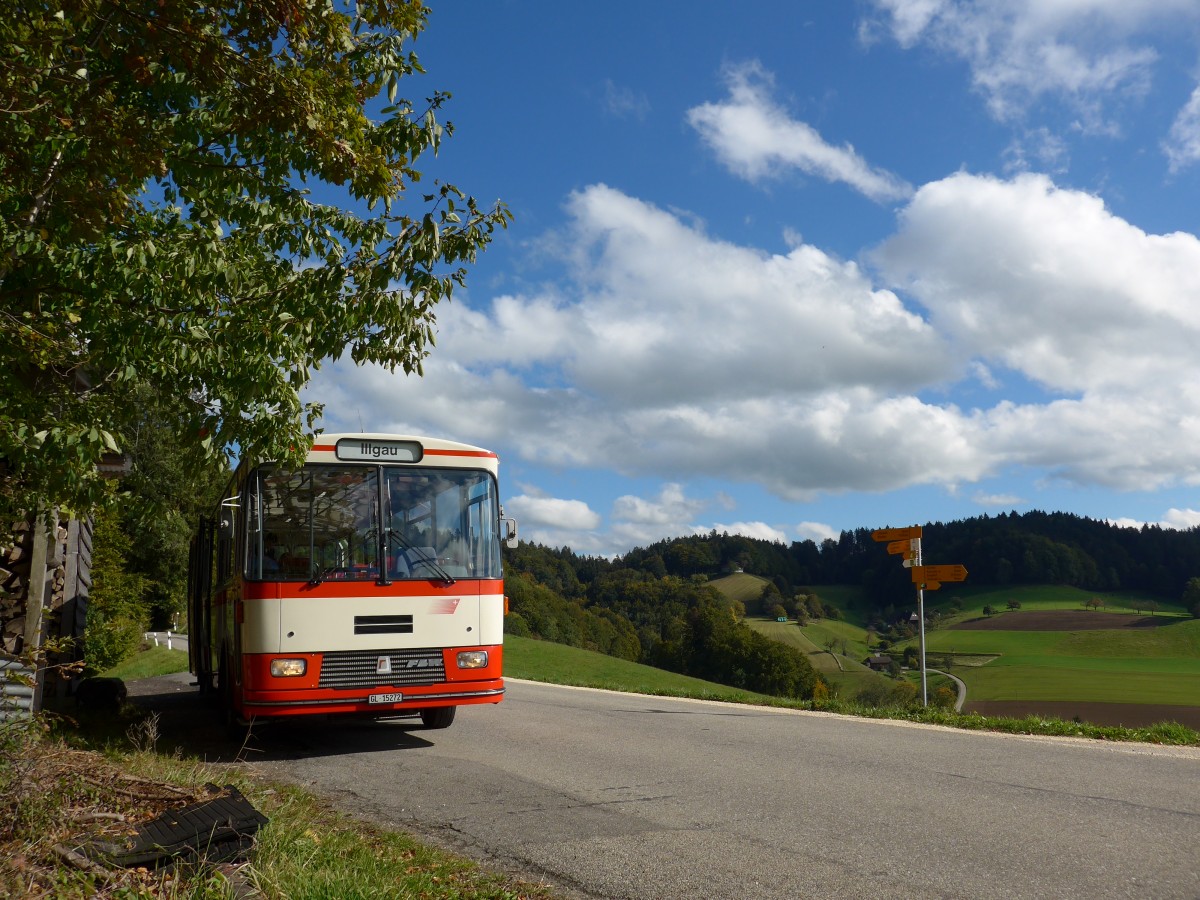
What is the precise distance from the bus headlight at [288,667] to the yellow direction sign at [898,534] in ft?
29.6

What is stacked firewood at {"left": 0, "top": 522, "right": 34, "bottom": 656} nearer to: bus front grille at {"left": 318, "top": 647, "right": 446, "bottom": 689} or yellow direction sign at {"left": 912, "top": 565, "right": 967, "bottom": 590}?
bus front grille at {"left": 318, "top": 647, "right": 446, "bottom": 689}

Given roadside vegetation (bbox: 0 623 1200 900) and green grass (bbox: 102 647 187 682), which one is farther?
green grass (bbox: 102 647 187 682)

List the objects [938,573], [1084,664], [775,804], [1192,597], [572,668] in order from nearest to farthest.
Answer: [775,804] < [938,573] < [572,668] < [1084,664] < [1192,597]

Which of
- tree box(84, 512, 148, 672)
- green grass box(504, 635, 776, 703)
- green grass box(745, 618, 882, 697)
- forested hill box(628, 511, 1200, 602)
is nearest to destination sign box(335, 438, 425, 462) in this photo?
green grass box(504, 635, 776, 703)

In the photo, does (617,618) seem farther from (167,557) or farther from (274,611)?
(274,611)

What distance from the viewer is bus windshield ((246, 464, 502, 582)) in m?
9.45

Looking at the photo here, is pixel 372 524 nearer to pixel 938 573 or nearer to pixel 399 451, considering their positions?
pixel 399 451

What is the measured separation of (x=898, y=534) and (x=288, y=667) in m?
9.77

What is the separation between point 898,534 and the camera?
50.4 ft

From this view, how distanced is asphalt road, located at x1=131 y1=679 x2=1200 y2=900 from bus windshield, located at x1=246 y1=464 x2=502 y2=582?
1.82m

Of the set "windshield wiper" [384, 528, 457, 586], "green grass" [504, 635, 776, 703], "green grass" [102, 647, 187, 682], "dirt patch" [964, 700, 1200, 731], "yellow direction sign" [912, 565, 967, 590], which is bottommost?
"dirt patch" [964, 700, 1200, 731]

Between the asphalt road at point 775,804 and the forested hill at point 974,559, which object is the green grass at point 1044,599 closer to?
the forested hill at point 974,559

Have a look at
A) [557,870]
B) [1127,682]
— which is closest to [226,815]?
[557,870]

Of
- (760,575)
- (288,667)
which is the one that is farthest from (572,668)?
(760,575)
